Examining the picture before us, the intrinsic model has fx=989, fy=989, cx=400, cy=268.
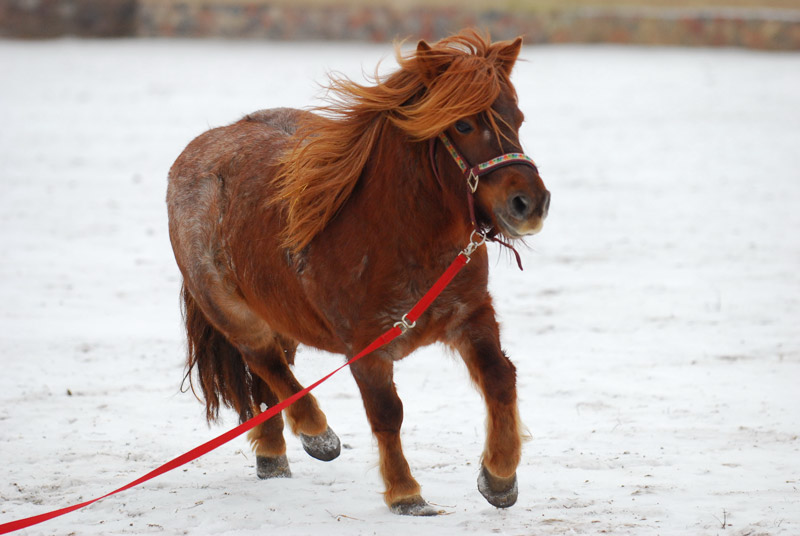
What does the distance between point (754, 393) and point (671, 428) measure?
77cm

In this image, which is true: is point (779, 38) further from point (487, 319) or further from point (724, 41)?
point (487, 319)

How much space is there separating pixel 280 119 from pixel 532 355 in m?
2.51

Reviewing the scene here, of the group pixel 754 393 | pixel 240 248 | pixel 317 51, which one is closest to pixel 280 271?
pixel 240 248

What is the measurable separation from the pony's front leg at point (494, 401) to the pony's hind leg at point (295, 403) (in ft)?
3.16

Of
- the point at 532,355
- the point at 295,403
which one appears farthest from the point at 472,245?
the point at 532,355

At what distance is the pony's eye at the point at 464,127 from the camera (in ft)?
12.0

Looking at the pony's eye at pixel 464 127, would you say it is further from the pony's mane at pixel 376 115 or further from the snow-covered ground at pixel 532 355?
the snow-covered ground at pixel 532 355

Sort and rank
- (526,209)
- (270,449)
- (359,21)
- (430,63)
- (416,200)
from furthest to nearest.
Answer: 1. (359,21)
2. (270,449)
3. (416,200)
4. (430,63)
5. (526,209)

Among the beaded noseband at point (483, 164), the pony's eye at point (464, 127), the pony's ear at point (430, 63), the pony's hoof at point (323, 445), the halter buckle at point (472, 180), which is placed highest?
the pony's ear at point (430, 63)

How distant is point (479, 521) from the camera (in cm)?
409

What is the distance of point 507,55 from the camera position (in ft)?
12.8

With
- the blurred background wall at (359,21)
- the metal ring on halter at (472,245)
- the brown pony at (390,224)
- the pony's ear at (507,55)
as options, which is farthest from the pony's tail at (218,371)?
the blurred background wall at (359,21)

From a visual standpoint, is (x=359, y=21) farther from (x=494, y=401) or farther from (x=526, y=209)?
(x=526, y=209)

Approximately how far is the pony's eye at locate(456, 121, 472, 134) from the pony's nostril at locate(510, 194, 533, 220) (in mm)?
354
